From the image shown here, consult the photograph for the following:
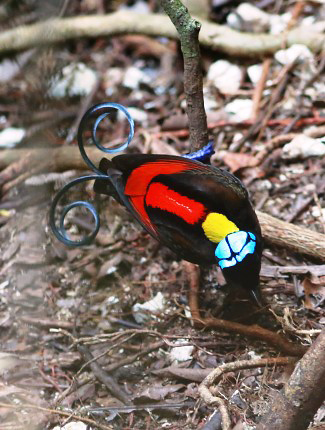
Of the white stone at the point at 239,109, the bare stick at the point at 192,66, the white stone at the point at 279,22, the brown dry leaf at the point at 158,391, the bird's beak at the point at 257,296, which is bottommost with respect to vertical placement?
the brown dry leaf at the point at 158,391

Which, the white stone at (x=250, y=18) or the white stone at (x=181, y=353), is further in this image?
the white stone at (x=250, y=18)

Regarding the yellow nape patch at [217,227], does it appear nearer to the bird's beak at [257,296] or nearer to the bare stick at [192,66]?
the bird's beak at [257,296]

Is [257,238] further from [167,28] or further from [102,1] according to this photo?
[102,1]

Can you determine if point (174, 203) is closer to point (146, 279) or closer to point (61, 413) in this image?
point (146, 279)

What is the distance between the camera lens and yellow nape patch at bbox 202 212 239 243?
2.41 m

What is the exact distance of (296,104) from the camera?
3729 mm

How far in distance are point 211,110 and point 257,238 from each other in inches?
64.6

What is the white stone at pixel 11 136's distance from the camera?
420cm

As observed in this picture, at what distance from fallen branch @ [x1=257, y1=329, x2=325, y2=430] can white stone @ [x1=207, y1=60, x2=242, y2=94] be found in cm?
236

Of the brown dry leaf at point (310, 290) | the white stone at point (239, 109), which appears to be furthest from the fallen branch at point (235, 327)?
the white stone at point (239, 109)

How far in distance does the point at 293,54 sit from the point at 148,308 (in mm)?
1845

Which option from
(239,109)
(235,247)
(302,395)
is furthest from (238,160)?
(302,395)

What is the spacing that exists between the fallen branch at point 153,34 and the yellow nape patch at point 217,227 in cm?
174

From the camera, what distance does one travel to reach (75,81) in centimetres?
455
